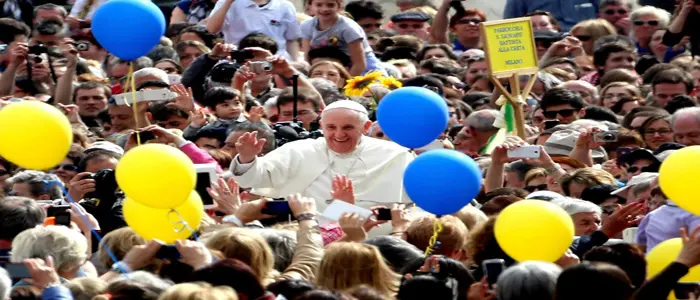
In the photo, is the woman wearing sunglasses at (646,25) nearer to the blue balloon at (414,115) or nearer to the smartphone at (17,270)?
the blue balloon at (414,115)

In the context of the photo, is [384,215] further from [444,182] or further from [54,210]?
[54,210]

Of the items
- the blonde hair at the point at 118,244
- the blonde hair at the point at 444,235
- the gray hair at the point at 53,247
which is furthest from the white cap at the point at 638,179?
the gray hair at the point at 53,247

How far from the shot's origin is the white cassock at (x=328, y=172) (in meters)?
11.0

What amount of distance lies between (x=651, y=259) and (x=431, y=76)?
5.82 metres

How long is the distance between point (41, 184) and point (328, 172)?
1645 mm

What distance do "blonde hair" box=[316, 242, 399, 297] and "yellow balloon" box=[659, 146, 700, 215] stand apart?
4.74 feet

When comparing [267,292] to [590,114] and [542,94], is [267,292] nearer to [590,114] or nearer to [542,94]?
[590,114]

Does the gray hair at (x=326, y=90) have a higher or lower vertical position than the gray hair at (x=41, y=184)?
lower

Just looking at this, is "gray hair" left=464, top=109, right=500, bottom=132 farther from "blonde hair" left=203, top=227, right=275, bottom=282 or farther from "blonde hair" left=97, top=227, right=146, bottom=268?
"blonde hair" left=203, top=227, right=275, bottom=282

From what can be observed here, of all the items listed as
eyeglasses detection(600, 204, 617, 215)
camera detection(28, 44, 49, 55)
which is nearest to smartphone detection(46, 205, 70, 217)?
eyeglasses detection(600, 204, 617, 215)

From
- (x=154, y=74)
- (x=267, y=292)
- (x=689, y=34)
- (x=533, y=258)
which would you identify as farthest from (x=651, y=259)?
(x=689, y=34)

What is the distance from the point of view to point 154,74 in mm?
13273

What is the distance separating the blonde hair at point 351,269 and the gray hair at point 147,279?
0.77 m

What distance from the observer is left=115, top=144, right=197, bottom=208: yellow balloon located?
870 cm
